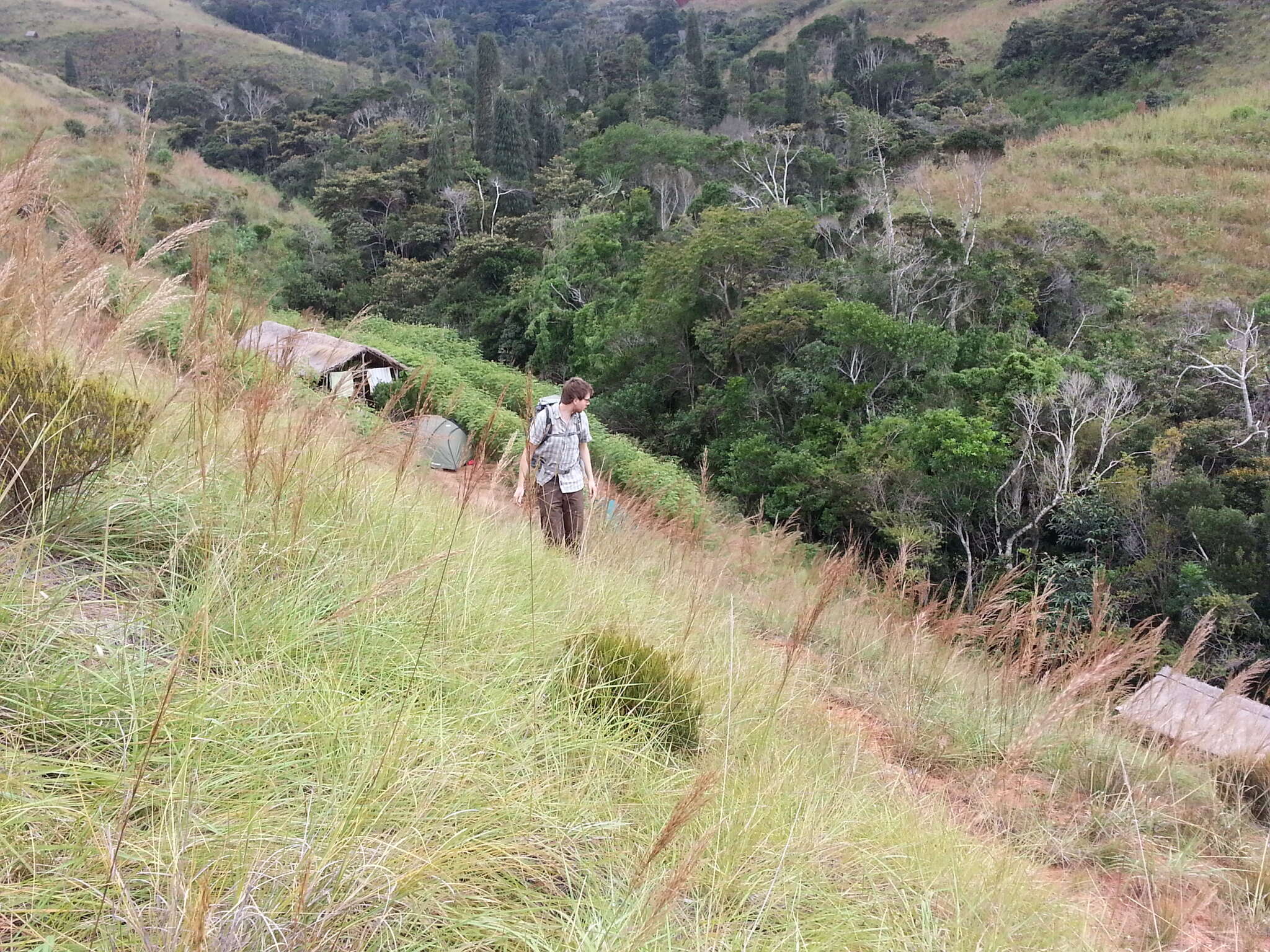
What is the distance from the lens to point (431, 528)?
2.68m

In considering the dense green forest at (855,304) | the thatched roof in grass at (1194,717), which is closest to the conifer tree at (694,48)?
the dense green forest at (855,304)

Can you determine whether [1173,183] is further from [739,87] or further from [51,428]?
[51,428]

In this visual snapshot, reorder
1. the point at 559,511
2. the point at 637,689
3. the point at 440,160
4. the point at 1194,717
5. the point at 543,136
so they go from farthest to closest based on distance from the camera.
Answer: the point at 543,136 < the point at 440,160 < the point at 559,511 < the point at 1194,717 < the point at 637,689

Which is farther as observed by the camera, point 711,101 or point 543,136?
point 711,101

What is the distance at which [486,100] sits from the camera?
3609 cm

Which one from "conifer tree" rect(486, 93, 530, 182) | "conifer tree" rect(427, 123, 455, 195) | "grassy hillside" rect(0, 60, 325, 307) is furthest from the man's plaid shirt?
"conifer tree" rect(486, 93, 530, 182)

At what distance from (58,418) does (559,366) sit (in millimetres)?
21008

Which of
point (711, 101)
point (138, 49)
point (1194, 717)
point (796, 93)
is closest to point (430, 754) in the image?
point (1194, 717)

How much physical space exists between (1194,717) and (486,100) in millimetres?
38137

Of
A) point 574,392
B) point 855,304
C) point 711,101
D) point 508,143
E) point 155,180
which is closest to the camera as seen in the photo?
point 574,392

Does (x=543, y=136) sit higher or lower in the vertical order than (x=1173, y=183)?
higher

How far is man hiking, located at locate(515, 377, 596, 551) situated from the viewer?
14.9ft

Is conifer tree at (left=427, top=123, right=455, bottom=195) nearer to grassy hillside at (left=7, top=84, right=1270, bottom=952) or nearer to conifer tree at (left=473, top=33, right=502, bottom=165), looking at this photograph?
conifer tree at (left=473, top=33, right=502, bottom=165)

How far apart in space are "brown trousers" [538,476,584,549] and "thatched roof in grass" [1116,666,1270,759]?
9.22 ft
